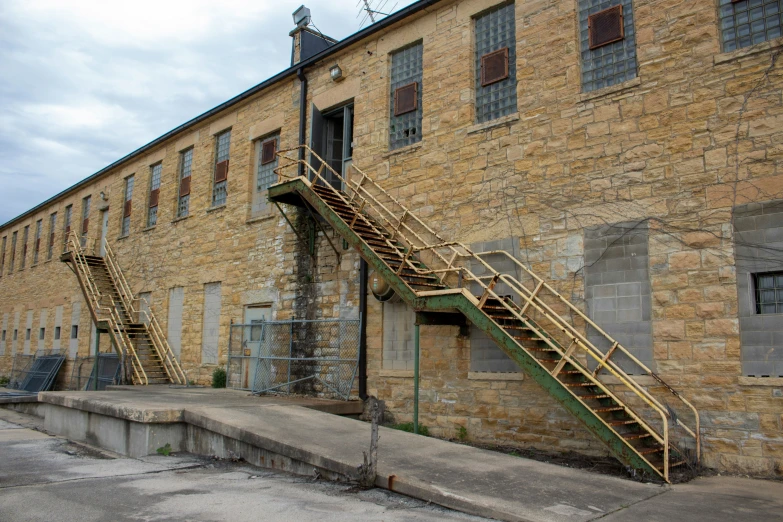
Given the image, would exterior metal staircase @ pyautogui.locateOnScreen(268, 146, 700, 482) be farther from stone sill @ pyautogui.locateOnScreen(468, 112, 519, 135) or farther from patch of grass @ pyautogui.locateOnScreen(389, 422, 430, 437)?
patch of grass @ pyautogui.locateOnScreen(389, 422, 430, 437)

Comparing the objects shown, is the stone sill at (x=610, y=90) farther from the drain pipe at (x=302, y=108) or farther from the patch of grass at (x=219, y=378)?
the patch of grass at (x=219, y=378)

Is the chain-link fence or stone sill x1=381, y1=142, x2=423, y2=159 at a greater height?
stone sill x1=381, y1=142, x2=423, y2=159

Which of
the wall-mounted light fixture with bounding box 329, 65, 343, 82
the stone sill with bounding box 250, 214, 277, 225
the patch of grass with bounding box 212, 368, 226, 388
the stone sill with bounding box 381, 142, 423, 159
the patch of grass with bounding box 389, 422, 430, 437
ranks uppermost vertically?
the wall-mounted light fixture with bounding box 329, 65, 343, 82

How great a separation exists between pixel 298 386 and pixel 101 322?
26.6ft

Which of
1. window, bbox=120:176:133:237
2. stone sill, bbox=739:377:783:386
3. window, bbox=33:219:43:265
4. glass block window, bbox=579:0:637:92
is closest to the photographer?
stone sill, bbox=739:377:783:386

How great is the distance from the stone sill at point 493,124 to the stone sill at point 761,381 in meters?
5.21

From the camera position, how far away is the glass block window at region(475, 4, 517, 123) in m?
10.8

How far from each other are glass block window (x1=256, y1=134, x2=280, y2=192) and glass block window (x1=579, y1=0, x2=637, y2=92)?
317 inches

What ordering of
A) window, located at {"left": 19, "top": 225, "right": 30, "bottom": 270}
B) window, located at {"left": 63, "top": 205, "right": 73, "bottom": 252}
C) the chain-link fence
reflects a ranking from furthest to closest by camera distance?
1. window, located at {"left": 19, "top": 225, "right": 30, "bottom": 270}
2. window, located at {"left": 63, "top": 205, "right": 73, "bottom": 252}
3. the chain-link fence

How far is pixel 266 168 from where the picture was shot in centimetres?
1589

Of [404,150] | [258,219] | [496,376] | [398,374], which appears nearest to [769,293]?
[496,376]

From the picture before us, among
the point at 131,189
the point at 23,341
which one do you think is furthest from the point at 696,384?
the point at 23,341

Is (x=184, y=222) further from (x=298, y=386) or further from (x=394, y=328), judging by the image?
(x=394, y=328)

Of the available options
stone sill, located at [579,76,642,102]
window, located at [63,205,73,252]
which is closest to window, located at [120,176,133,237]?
window, located at [63,205,73,252]
